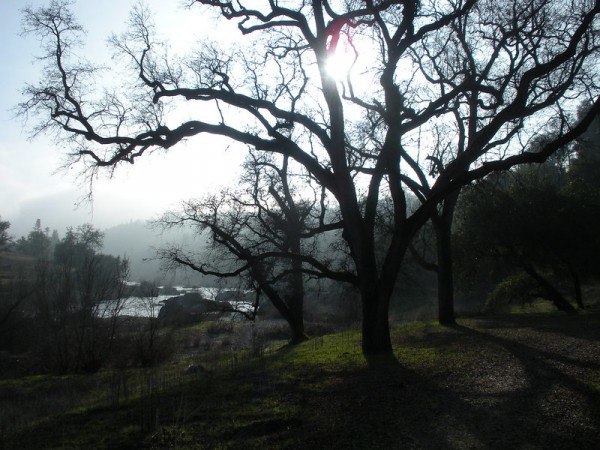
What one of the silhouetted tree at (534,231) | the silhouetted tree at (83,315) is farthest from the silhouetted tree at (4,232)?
the silhouetted tree at (534,231)

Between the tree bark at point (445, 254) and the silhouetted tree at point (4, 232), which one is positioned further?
the silhouetted tree at point (4, 232)

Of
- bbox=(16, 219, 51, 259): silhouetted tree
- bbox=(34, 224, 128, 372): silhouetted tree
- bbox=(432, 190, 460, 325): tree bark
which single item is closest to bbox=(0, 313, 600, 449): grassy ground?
bbox=(432, 190, 460, 325): tree bark

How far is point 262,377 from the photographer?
1015 cm

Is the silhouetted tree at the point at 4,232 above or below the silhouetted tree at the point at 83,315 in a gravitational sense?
above

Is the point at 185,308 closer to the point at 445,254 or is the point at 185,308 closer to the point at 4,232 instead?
the point at 445,254

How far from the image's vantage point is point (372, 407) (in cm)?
705

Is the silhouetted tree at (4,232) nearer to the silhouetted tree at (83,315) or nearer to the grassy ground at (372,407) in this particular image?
the silhouetted tree at (83,315)

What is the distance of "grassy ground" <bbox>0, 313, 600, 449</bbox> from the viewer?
224 inches

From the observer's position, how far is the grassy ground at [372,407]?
5691 mm

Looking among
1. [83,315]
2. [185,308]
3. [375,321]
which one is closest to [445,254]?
[375,321]

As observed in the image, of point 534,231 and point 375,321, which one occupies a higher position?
point 534,231

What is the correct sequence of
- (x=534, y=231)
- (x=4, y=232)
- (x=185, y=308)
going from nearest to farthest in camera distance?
(x=534, y=231) < (x=185, y=308) < (x=4, y=232)

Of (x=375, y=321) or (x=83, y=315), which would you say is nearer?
(x=375, y=321)

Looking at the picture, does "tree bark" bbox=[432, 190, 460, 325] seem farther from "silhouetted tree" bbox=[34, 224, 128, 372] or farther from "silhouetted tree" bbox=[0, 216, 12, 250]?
"silhouetted tree" bbox=[0, 216, 12, 250]
